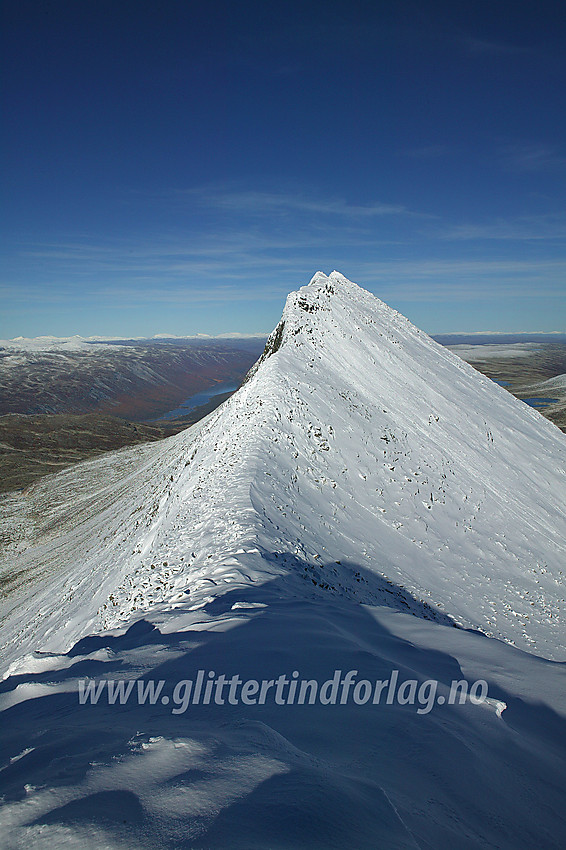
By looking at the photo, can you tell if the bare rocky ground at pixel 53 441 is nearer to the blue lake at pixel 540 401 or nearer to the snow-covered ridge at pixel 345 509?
the snow-covered ridge at pixel 345 509

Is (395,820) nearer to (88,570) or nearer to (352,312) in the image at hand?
(88,570)

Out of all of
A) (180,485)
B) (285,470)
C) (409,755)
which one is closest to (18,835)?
(409,755)

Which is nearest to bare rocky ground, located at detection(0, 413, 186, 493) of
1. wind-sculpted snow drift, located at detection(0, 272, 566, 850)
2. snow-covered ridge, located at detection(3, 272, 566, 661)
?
snow-covered ridge, located at detection(3, 272, 566, 661)

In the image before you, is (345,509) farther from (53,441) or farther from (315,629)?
(53,441)

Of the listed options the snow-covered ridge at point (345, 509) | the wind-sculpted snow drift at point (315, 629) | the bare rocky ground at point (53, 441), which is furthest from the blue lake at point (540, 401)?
the wind-sculpted snow drift at point (315, 629)

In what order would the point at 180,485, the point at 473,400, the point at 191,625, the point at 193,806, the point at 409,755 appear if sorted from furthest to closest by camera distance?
1. the point at 473,400
2. the point at 180,485
3. the point at 191,625
4. the point at 409,755
5. the point at 193,806

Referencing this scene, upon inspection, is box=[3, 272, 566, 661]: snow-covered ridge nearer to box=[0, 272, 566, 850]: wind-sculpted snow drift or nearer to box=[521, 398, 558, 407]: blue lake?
box=[0, 272, 566, 850]: wind-sculpted snow drift

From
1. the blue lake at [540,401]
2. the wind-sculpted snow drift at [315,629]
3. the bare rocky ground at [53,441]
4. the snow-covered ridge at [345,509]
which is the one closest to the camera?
the wind-sculpted snow drift at [315,629]
